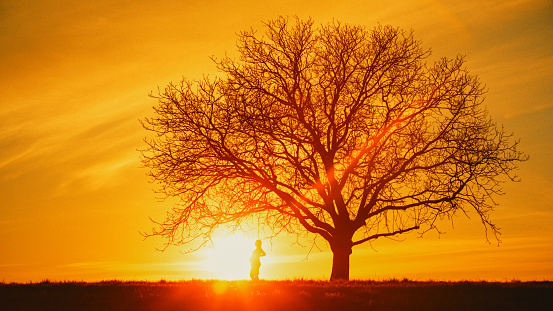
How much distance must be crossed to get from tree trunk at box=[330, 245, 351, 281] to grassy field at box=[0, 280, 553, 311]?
4763 millimetres

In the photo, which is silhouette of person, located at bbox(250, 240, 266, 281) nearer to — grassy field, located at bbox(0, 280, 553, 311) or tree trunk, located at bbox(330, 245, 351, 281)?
tree trunk, located at bbox(330, 245, 351, 281)

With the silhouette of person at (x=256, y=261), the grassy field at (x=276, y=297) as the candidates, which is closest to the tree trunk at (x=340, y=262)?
the silhouette of person at (x=256, y=261)

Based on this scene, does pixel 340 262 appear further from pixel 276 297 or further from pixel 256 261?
pixel 276 297

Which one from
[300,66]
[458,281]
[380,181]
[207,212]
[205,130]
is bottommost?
[458,281]

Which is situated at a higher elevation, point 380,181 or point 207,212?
point 380,181

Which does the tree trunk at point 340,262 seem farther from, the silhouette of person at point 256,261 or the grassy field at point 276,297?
the grassy field at point 276,297

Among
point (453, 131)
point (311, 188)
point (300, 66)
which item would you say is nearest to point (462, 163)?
point (453, 131)

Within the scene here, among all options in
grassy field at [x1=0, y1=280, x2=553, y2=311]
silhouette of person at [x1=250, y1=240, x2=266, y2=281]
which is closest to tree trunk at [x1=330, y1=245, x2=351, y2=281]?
silhouette of person at [x1=250, y1=240, x2=266, y2=281]

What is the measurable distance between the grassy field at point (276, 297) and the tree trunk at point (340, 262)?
4763 mm

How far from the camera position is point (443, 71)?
86.8 feet

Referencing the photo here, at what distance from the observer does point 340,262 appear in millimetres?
25453

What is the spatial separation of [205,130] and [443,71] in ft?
35.3

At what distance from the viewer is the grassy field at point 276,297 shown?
17.3 meters

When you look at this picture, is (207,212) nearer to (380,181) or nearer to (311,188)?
(311,188)
